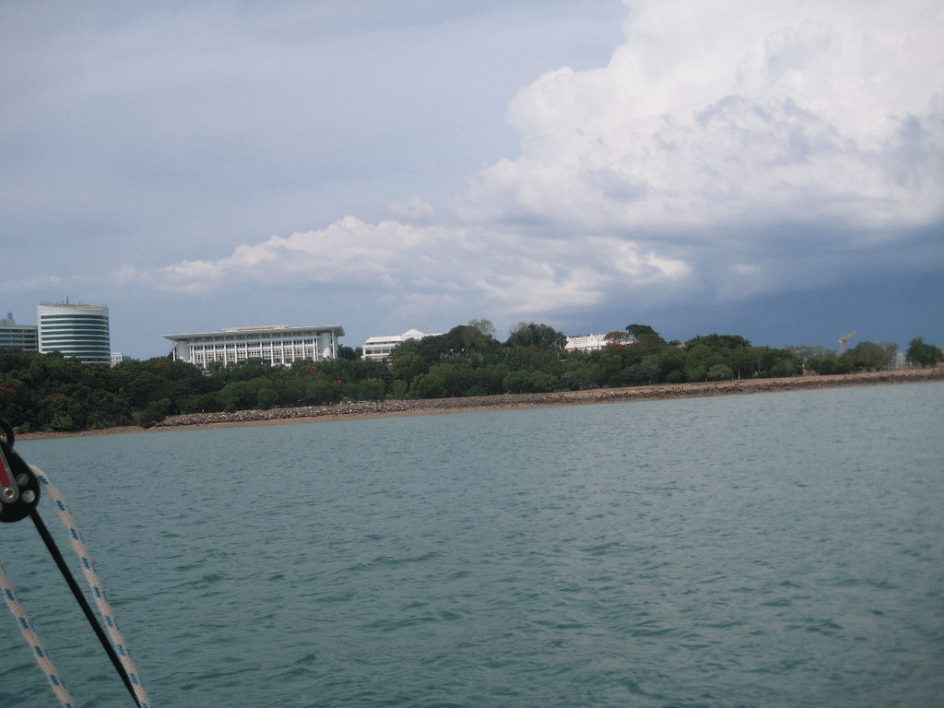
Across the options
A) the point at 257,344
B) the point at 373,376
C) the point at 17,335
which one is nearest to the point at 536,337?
the point at 373,376

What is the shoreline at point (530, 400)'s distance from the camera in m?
95.2

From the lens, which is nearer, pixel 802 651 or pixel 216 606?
pixel 802 651

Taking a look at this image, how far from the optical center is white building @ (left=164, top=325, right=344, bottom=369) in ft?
558

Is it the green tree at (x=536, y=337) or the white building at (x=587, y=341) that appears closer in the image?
the green tree at (x=536, y=337)

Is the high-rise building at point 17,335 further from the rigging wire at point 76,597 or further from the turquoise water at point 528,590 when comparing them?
the rigging wire at point 76,597

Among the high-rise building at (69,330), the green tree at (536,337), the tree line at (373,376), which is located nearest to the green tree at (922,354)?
the tree line at (373,376)

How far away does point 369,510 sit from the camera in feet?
74.5

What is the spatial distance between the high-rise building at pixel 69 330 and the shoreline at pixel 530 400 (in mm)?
78521

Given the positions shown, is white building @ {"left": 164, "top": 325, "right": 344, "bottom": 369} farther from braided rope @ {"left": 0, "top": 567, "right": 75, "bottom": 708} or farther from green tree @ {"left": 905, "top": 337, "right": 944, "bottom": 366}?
braided rope @ {"left": 0, "top": 567, "right": 75, "bottom": 708}

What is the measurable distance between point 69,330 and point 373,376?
8209cm

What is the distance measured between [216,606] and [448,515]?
835cm

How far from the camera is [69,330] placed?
166 metres

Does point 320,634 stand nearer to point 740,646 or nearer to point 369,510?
point 740,646

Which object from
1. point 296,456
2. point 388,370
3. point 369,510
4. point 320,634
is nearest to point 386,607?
point 320,634
